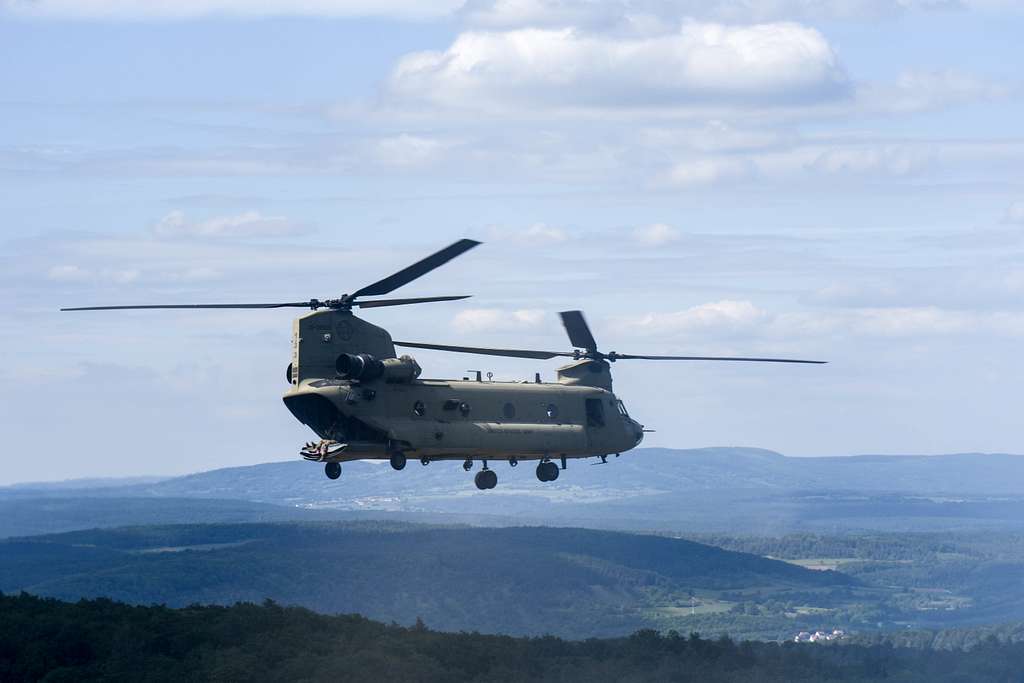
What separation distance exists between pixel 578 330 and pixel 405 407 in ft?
59.8

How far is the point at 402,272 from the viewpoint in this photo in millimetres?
80188

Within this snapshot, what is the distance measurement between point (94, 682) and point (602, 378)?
7990 cm

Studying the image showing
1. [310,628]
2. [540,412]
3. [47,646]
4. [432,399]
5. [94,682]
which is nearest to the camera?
[432,399]

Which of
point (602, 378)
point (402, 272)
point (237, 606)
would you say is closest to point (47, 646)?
point (237, 606)

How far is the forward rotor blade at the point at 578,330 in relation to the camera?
9825cm

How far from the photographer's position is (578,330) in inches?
3893

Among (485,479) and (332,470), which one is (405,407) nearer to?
(332,470)

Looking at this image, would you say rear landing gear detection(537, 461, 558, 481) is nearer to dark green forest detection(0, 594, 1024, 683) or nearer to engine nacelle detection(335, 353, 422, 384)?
engine nacelle detection(335, 353, 422, 384)

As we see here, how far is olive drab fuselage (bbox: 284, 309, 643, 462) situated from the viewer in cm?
8175

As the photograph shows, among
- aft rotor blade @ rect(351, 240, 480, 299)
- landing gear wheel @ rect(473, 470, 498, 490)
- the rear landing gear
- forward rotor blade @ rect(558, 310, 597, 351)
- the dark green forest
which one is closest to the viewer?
aft rotor blade @ rect(351, 240, 480, 299)

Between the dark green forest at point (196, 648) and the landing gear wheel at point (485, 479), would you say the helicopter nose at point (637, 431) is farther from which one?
the dark green forest at point (196, 648)

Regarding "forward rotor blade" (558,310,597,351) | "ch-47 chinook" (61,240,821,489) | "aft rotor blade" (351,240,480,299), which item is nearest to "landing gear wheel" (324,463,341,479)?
"ch-47 chinook" (61,240,821,489)

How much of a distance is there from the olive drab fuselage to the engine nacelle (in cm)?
5

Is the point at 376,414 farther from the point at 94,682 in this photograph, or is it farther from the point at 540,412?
the point at 94,682
